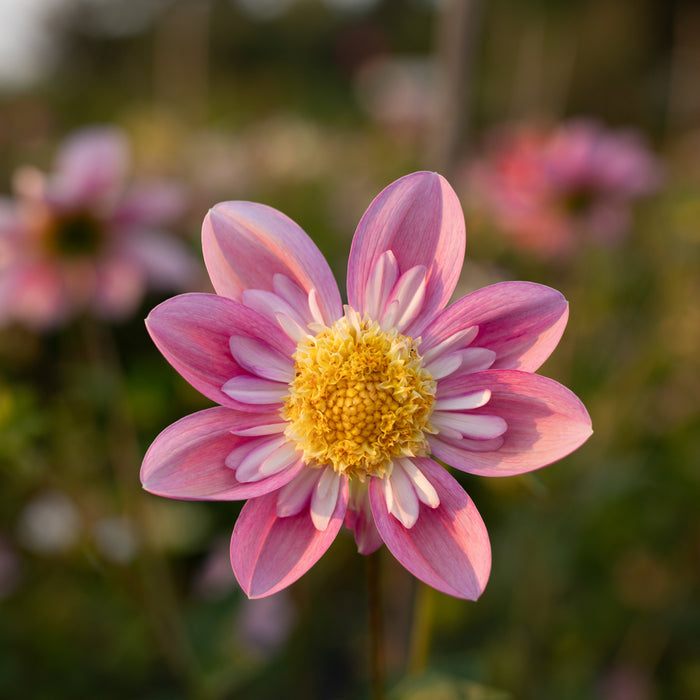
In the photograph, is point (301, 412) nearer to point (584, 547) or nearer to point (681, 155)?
point (584, 547)

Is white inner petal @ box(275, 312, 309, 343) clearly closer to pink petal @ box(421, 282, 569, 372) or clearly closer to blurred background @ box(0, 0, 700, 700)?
pink petal @ box(421, 282, 569, 372)

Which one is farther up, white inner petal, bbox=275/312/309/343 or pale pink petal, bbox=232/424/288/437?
white inner petal, bbox=275/312/309/343

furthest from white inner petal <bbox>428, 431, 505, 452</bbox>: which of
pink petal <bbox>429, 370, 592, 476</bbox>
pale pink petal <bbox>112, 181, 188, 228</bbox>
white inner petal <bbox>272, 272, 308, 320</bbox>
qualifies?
pale pink petal <bbox>112, 181, 188, 228</bbox>

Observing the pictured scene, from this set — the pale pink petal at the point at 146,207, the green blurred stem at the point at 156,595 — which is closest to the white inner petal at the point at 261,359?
the green blurred stem at the point at 156,595

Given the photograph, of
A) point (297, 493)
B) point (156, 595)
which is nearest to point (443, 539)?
point (297, 493)

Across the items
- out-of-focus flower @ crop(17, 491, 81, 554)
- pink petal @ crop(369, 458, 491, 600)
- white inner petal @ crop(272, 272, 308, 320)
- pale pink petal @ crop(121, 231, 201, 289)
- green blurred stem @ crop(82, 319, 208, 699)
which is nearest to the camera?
pink petal @ crop(369, 458, 491, 600)

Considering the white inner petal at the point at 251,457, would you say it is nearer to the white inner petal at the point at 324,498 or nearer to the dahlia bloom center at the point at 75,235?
the white inner petal at the point at 324,498

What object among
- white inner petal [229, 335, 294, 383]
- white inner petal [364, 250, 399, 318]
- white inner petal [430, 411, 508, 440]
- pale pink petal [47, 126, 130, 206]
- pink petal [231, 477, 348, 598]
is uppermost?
pale pink petal [47, 126, 130, 206]
